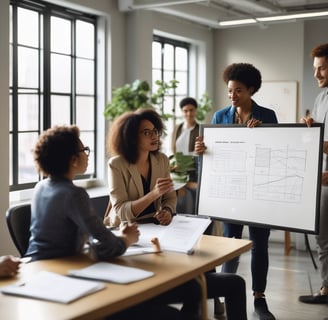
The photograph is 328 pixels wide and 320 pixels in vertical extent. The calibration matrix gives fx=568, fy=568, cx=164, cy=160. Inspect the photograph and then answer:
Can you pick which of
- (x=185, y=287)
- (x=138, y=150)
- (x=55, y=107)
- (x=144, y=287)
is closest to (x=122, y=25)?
(x=55, y=107)

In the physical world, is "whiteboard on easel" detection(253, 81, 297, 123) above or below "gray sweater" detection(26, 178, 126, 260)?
above

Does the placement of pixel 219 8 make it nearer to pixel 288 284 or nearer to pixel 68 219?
pixel 288 284

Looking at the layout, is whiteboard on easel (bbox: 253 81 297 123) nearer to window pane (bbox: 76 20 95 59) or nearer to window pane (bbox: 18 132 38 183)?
window pane (bbox: 76 20 95 59)

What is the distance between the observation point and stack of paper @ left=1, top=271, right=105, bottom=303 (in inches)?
67.4

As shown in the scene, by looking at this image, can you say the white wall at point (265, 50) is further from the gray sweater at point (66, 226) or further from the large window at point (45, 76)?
the gray sweater at point (66, 226)

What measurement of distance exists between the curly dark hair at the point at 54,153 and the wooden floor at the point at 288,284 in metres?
1.88

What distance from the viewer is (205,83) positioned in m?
7.80

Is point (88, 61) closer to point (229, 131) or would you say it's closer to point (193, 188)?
point (193, 188)

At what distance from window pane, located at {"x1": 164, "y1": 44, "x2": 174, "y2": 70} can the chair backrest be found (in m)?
4.97

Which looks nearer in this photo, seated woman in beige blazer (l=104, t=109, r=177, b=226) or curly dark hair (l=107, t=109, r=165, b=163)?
seated woman in beige blazer (l=104, t=109, r=177, b=226)

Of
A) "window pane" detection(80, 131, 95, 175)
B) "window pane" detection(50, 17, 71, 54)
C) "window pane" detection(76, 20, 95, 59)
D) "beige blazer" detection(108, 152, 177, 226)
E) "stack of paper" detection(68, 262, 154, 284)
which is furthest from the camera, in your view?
"window pane" detection(80, 131, 95, 175)

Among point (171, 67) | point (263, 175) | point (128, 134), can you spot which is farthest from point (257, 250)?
point (171, 67)

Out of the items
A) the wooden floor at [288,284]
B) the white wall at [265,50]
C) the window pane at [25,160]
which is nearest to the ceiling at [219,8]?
the white wall at [265,50]

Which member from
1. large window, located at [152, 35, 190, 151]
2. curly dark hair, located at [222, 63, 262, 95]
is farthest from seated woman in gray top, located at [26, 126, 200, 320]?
large window, located at [152, 35, 190, 151]
